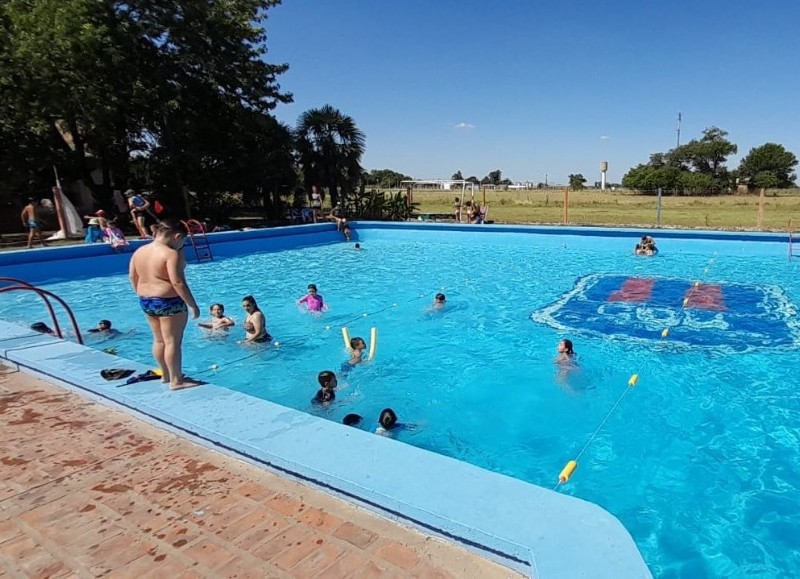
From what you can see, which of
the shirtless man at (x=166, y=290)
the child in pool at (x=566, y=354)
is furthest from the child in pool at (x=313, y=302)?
the shirtless man at (x=166, y=290)

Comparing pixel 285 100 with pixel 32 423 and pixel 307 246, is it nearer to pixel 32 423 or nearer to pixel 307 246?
pixel 307 246

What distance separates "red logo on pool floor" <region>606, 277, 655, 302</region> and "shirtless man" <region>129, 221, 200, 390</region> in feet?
30.2

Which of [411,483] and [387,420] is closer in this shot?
[411,483]

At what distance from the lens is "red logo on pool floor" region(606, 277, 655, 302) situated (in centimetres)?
1099

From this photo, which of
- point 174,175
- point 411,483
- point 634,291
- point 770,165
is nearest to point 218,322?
point 411,483

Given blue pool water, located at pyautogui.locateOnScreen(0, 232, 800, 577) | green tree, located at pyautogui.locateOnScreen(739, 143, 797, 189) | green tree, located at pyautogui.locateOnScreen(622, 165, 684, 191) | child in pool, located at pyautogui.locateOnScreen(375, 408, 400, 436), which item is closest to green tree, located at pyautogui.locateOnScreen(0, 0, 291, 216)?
blue pool water, located at pyautogui.locateOnScreen(0, 232, 800, 577)

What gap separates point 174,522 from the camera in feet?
8.82

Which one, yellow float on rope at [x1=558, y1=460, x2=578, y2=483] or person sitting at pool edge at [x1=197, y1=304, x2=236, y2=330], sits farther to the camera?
person sitting at pool edge at [x1=197, y1=304, x2=236, y2=330]

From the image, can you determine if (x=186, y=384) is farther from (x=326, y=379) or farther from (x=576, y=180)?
A: (x=576, y=180)

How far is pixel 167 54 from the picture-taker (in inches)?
802

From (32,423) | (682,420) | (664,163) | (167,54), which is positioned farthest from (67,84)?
(664,163)

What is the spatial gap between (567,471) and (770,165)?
88813 millimetres

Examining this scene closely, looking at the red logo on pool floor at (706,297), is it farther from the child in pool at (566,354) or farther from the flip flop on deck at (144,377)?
the flip flop on deck at (144,377)

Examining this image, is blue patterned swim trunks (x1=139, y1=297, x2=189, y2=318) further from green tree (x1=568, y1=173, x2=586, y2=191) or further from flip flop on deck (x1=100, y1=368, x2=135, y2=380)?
green tree (x1=568, y1=173, x2=586, y2=191)
